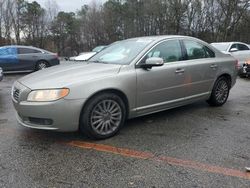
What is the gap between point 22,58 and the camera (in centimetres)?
1409

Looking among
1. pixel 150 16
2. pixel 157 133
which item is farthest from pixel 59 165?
pixel 150 16

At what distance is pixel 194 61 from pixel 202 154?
2266 mm

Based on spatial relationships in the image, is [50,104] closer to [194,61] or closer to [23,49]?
[194,61]

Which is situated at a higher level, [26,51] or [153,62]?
[153,62]

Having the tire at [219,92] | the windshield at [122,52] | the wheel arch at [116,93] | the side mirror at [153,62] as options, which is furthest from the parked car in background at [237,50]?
the wheel arch at [116,93]

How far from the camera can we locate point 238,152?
4.05 m

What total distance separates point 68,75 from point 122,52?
4.22ft

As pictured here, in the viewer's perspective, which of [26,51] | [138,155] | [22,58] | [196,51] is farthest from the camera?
[26,51]

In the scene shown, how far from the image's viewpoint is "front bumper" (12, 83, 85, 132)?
13.5 feet

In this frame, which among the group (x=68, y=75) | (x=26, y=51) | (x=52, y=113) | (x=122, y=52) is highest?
(x=122, y=52)

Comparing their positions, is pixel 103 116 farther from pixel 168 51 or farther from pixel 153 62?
pixel 168 51

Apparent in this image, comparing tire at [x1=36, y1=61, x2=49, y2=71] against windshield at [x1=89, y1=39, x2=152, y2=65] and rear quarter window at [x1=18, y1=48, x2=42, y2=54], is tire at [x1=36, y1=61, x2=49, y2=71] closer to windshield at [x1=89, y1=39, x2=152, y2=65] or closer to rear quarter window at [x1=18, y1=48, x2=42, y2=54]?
rear quarter window at [x1=18, y1=48, x2=42, y2=54]

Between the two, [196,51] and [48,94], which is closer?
[48,94]

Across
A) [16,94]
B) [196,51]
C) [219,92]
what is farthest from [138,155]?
[219,92]
